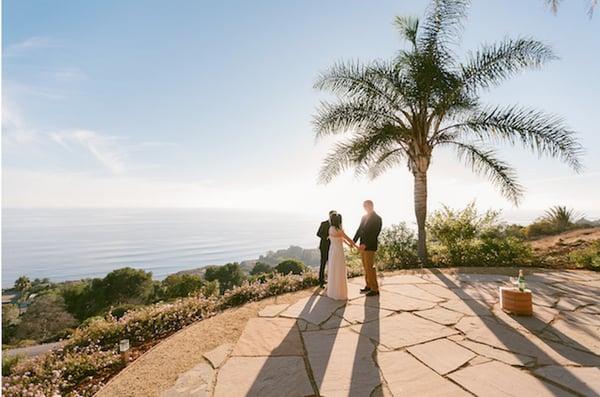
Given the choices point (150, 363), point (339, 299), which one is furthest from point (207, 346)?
point (339, 299)

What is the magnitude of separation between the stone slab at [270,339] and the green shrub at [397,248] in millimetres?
5569

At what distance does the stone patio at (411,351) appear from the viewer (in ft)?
10.4

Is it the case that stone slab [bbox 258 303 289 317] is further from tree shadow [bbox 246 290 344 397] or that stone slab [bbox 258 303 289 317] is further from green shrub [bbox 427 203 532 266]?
green shrub [bbox 427 203 532 266]

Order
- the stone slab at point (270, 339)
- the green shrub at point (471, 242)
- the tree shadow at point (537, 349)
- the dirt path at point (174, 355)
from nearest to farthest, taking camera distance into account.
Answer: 1. the tree shadow at point (537, 349)
2. the dirt path at point (174, 355)
3. the stone slab at point (270, 339)
4. the green shrub at point (471, 242)

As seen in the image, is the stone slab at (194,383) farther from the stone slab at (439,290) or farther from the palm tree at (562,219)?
the palm tree at (562,219)

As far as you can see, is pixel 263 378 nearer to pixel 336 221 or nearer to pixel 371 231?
pixel 336 221

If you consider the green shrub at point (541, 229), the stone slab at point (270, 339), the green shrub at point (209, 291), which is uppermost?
the green shrub at point (541, 229)

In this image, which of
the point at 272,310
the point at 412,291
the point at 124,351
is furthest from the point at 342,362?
the point at 412,291

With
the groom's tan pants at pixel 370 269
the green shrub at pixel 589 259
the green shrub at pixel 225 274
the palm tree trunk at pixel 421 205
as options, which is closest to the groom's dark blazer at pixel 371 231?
the groom's tan pants at pixel 370 269

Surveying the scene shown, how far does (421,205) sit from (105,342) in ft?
30.2

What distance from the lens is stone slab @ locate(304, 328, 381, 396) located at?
318 centimetres

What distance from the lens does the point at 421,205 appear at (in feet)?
32.7

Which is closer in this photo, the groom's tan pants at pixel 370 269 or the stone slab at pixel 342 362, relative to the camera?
the stone slab at pixel 342 362

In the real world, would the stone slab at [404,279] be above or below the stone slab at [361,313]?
above
